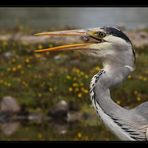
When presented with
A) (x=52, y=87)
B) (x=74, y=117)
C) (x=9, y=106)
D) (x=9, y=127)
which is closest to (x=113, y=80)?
(x=9, y=127)

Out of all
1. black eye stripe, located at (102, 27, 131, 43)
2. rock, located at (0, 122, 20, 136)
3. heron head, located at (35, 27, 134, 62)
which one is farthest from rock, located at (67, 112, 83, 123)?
black eye stripe, located at (102, 27, 131, 43)

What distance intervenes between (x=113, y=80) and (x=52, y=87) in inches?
152

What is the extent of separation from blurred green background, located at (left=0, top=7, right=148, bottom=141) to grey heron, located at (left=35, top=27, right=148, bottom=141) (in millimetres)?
2501

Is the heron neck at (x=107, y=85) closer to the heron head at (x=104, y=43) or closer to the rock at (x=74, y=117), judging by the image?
the heron head at (x=104, y=43)

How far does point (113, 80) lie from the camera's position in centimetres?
Result: 462

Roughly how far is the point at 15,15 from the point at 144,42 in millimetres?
2783

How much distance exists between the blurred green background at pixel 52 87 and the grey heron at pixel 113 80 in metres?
2.50

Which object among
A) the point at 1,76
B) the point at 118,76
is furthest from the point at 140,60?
the point at 118,76

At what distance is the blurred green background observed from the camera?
7438 mm

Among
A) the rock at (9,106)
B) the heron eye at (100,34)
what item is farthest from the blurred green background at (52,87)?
the heron eye at (100,34)

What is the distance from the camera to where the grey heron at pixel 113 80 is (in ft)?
15.0

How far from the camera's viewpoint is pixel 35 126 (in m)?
7.53

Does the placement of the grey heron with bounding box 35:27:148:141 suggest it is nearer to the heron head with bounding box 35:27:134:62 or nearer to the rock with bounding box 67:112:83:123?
the heron head with bounding box 35:27:134:62

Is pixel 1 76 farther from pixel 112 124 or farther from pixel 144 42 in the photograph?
pixel 112 124
